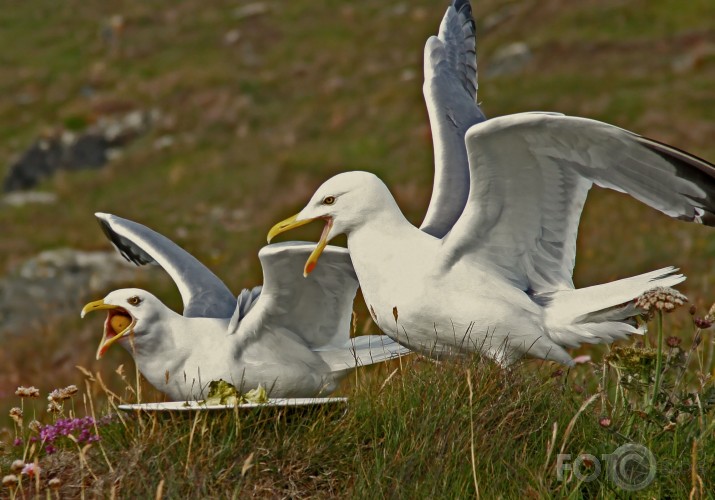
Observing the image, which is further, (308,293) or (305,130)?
(305,130)

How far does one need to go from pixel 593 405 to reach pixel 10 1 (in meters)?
59.1

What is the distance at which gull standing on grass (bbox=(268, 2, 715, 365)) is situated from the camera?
5.22 metres

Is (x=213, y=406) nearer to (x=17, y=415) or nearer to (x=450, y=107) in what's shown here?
(x=17, y=415)

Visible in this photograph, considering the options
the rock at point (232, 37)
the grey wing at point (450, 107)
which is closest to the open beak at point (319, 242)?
the grey wing at point (450, 107)

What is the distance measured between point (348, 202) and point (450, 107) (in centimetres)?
165

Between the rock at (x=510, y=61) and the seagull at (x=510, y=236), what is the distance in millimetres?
25054

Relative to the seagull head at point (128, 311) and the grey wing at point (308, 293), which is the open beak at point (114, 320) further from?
the grey wing at point (308, 293)

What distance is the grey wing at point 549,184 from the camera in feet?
16.9

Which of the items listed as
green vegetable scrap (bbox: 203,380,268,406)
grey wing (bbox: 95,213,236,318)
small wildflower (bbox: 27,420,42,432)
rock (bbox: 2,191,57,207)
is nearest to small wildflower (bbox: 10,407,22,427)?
small wildflower (bbox: 27,420,42,432)

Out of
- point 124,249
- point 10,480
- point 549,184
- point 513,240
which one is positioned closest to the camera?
point 10,480

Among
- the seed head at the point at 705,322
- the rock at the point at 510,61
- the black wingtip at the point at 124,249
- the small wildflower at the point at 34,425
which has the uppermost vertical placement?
the black wingtip at the point at 124,249

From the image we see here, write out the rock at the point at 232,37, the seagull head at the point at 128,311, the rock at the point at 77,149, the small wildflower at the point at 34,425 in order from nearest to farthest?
1. the small wildflower at the point at 34,425
2. the seagull head at the point at 128,311
3. the rock at the point at 77,149
4. the rock at the point at 232,37

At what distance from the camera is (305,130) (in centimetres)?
3064

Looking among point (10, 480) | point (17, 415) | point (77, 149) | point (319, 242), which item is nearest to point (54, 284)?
point (319, 242)
